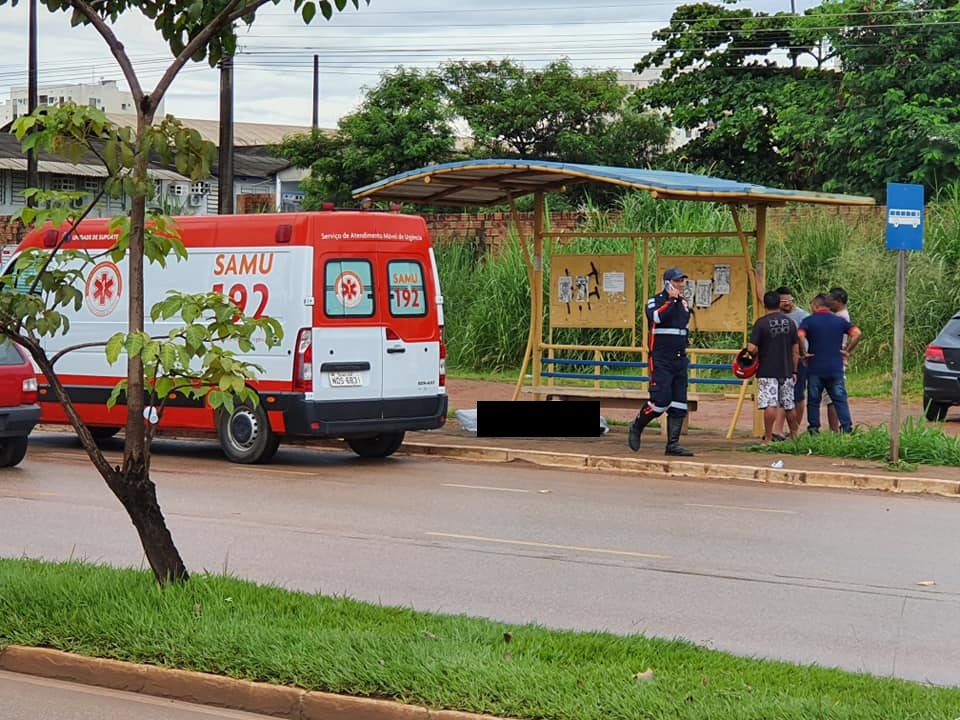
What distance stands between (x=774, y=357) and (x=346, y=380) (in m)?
4.69

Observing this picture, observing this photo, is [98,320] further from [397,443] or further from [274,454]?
[397,443]

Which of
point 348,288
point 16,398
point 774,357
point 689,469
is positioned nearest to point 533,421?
point 774,357

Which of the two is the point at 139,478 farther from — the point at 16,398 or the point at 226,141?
the point at 226,141

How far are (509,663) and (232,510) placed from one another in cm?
636

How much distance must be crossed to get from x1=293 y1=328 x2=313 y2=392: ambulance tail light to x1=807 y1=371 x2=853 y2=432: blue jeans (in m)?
5.72

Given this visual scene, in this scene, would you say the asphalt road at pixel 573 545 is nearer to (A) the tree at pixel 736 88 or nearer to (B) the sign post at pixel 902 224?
(B) the sign post at pixel 902 224

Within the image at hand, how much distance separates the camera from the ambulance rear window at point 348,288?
15.1 metres

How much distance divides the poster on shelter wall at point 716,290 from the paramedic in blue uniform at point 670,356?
2057 mm

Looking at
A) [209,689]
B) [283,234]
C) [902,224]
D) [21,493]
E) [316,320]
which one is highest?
[902,224]

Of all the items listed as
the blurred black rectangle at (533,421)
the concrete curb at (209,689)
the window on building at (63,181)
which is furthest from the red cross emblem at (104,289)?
the window on building at (63,181)

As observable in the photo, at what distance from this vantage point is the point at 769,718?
222 inches

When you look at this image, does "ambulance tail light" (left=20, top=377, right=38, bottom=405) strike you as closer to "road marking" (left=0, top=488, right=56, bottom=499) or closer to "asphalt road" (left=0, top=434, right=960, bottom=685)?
"asphalt road" (left=0, top=434, right=960, bottom=685)

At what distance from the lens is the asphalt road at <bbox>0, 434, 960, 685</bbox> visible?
8.27 m

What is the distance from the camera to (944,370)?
778 inches
